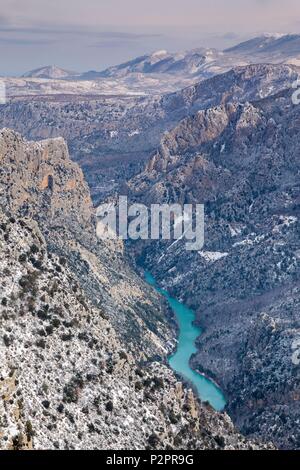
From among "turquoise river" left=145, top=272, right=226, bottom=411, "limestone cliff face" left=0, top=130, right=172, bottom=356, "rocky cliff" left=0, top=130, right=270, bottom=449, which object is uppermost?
"rocky cliff" left=0, top=130, right=270, bottom=449

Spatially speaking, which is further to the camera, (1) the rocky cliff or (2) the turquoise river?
(2) the turquoise river

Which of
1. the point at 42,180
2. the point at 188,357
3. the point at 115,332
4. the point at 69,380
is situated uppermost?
the point at 69,380

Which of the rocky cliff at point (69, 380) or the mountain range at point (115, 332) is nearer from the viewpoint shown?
the rocky cliff at point (69, 380)

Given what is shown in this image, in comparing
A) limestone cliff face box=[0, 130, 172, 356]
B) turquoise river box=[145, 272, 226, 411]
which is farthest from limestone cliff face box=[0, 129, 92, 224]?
turquoise river box=[145, 272, 226, 411]

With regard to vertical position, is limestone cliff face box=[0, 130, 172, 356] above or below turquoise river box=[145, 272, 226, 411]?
above

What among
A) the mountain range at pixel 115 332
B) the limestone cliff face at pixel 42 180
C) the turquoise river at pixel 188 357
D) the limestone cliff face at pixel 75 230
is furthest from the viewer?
the limestone cliff face at pixel 42 180

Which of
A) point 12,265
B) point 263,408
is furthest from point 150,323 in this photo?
point 12,265

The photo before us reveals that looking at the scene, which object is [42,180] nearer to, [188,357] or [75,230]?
[75,230]

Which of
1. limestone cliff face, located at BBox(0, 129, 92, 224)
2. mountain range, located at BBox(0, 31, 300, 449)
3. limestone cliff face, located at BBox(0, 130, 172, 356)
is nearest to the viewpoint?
mountain range, located at BBox(0, 31, 300, 449)

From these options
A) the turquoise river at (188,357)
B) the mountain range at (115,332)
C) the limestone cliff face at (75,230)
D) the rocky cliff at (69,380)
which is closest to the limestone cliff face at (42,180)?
the limestone cliff face at (75,230)

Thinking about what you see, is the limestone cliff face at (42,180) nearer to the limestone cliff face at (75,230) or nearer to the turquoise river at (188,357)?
the limestone cliff face at (75,230)

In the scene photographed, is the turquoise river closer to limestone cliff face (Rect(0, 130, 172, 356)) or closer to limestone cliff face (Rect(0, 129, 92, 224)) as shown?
limestone cliff face (Rect(0, 130, 172, 356))

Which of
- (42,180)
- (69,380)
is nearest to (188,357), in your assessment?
(42,180)
